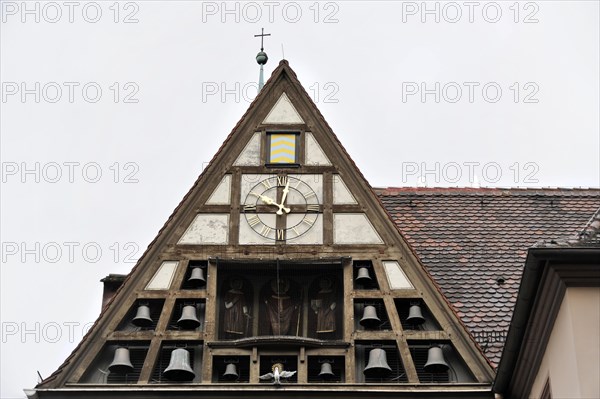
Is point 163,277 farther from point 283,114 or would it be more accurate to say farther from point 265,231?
point 283,114

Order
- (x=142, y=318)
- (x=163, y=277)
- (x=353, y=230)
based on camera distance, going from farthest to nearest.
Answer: (x=353, y=230) → (x=163, y=277) → (x=142, y=318)

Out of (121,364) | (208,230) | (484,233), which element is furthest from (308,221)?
(484,233)

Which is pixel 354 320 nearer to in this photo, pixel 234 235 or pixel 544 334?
pixel 234 235

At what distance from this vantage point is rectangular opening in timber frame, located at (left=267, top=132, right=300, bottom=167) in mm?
23641

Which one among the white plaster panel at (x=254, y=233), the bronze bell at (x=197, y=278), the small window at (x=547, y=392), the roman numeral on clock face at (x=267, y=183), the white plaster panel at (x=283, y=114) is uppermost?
the white plaster panel at (x=283, y=114)

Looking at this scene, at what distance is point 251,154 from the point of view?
2377cm

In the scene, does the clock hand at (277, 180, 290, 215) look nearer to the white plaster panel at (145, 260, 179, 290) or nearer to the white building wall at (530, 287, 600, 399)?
the white plaster panel at (145, 260, 179, 290)

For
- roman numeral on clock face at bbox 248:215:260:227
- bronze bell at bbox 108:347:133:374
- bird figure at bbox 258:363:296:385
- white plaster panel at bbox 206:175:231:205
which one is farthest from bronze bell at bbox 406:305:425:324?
bronze bell at bbox 108:347:133:374

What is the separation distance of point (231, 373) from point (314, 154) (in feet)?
13.2

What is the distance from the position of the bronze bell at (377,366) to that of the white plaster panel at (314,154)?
138 inches

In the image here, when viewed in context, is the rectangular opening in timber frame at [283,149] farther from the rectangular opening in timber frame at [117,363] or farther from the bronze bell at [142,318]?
the rectangular opening in timber frame at [117,363]

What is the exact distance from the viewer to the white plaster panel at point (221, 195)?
23.3 meters

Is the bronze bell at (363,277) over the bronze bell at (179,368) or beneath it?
over

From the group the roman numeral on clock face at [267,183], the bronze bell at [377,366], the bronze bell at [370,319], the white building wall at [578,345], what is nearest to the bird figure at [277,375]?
the bronze bell at [377,366]
